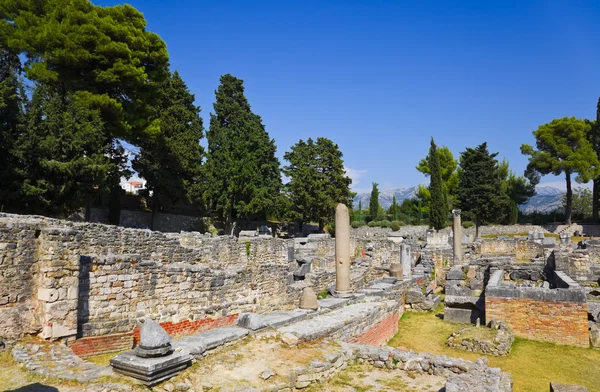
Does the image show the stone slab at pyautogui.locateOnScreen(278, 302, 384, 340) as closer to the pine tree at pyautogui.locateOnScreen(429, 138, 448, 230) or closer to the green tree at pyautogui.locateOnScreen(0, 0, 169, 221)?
the green tree at pyautogui.locateOnScreen(0, 0, 169, 221)

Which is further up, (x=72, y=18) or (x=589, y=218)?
(x=72, y=18)

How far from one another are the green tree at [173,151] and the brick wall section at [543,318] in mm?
25906

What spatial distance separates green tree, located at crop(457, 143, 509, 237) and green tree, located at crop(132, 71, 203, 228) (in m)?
35.5

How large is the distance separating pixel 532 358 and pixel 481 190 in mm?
46762

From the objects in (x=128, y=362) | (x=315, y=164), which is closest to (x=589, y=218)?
(x=315, y=164)

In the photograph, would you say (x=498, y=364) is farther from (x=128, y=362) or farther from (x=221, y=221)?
(x=221, y=221)

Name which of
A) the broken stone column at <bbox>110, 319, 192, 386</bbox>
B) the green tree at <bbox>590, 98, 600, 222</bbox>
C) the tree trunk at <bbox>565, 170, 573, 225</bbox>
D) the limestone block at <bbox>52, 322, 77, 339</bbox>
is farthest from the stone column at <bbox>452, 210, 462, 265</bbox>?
the green tree at <bbox>590, 98, 600, 222</bbox>

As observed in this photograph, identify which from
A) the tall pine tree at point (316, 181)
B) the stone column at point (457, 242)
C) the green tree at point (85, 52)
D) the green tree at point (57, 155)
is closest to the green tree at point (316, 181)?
the tall pine tree at point (316, 181)

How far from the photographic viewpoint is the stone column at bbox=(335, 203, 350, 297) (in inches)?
551

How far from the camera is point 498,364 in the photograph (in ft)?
33.2

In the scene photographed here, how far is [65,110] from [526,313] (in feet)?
69.0

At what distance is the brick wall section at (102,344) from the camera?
25.0 feet

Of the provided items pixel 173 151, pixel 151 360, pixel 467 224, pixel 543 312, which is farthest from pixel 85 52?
pixel 467 224

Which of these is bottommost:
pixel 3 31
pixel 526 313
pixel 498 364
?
pixel 498 364
